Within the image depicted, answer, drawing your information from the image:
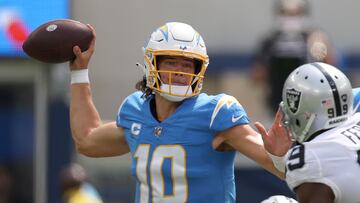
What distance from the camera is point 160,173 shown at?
4.43 m

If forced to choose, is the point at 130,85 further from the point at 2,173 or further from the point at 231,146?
the point at 231,146

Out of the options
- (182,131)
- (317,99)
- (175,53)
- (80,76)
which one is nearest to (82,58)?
(80,76)

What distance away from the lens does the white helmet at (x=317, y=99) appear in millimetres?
3770

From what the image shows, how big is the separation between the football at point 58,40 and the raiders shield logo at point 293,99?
1340 millimetres

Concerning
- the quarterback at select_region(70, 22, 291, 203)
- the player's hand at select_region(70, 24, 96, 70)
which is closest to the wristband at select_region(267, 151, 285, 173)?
the quarterback at select_region(70, 22, 291, 203)

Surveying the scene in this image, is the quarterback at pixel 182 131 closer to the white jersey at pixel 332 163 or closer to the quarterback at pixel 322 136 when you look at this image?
the quarterback at pixel 322 136

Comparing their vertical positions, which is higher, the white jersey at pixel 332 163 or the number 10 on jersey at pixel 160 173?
the white jersey at pixel 332 163

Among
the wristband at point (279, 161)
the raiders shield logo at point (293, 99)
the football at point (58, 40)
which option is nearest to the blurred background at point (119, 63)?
the football at point (58, 40)

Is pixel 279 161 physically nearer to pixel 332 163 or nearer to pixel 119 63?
pixel 332 163

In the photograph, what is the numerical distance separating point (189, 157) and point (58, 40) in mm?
903

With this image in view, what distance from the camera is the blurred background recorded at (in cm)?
899

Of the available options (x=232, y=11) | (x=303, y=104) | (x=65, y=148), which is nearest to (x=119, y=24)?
(x=232, y=11)

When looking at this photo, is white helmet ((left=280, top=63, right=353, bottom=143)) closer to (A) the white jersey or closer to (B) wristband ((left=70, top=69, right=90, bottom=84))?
(A) the white jersey

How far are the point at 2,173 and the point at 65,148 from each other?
100cm
